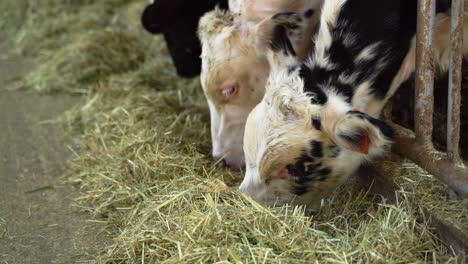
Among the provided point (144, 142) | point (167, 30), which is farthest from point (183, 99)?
point (144, 142)

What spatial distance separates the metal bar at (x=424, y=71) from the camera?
2664mm

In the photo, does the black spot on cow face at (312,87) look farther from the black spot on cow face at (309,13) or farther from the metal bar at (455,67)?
the black spot on cow face at (309,13)

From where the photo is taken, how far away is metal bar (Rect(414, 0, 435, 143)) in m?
2.66

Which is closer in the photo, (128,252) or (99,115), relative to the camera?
(128,252)

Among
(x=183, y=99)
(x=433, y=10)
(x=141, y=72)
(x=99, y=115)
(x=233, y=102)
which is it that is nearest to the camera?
(x=433, y=10)

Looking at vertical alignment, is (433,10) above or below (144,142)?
above

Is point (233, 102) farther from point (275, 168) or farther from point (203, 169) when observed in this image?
point (275, 168)

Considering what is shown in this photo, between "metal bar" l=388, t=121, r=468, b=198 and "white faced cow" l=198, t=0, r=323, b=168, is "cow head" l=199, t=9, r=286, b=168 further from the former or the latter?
"metal bar" l=388, t=121, r=468, b=198

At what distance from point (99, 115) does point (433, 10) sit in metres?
3.19

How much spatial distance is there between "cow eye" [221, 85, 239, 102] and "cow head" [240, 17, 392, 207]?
67cm

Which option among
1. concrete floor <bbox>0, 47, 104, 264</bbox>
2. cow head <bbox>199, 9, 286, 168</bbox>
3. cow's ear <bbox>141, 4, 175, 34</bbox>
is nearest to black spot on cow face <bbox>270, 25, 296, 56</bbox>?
cow head <bbox>199, 9, 286, 168</bbox>

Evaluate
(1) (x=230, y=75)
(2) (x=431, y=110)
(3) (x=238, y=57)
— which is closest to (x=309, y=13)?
(3) (x=238, y=57)

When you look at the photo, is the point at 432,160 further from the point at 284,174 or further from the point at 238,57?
the point at 238,57

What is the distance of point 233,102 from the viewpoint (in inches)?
148
